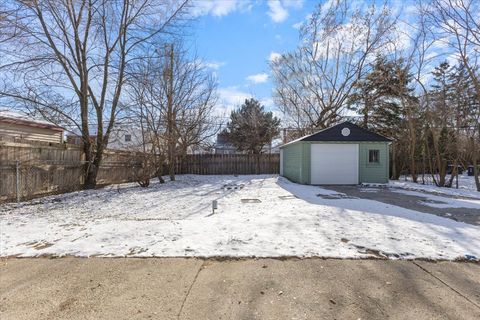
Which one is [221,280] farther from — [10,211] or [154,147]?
[154,147]

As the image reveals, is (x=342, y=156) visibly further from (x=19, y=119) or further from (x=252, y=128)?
(x=19, y=119)

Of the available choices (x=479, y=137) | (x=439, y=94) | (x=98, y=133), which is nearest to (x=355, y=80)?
(x=439, y=94)

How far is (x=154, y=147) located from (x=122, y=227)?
7991mm

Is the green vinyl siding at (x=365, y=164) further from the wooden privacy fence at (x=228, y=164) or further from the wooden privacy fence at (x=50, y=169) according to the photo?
the wooden privacy fence at (x=50, y=169)

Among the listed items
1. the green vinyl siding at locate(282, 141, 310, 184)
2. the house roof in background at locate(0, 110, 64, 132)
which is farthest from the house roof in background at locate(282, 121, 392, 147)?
the house roof in background at locate(0, 110, 64, 132)

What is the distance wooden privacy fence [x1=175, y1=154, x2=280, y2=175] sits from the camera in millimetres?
20000

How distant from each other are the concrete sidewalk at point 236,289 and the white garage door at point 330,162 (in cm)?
971

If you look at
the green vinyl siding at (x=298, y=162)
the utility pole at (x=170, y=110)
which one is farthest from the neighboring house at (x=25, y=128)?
the green vinyl siding at (x=298, y=162)

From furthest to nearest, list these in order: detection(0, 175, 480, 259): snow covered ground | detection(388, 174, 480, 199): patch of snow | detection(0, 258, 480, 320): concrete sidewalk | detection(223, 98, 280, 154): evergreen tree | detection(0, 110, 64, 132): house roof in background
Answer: detection(223, 98, 280, 154): evergreen tree → detection(0, 110, 64, 132): house roof in background → detection(388, 174, 480, 199): patch of snow → detection(0, 175, 480, 259): snow covered ground → detection(0, 258, 480, 320): concrete sidewalk

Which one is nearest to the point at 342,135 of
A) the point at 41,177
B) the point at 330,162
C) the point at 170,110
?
the point at 330,162

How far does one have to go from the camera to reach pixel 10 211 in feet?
21.5

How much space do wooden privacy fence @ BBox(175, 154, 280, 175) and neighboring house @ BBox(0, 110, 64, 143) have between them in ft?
24.4

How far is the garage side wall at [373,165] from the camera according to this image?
13289 millimetres

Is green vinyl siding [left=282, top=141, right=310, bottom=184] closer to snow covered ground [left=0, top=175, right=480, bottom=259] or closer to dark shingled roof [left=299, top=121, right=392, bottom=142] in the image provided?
dark shingled roof [left=299, top=121, right=392, bottom=142]
